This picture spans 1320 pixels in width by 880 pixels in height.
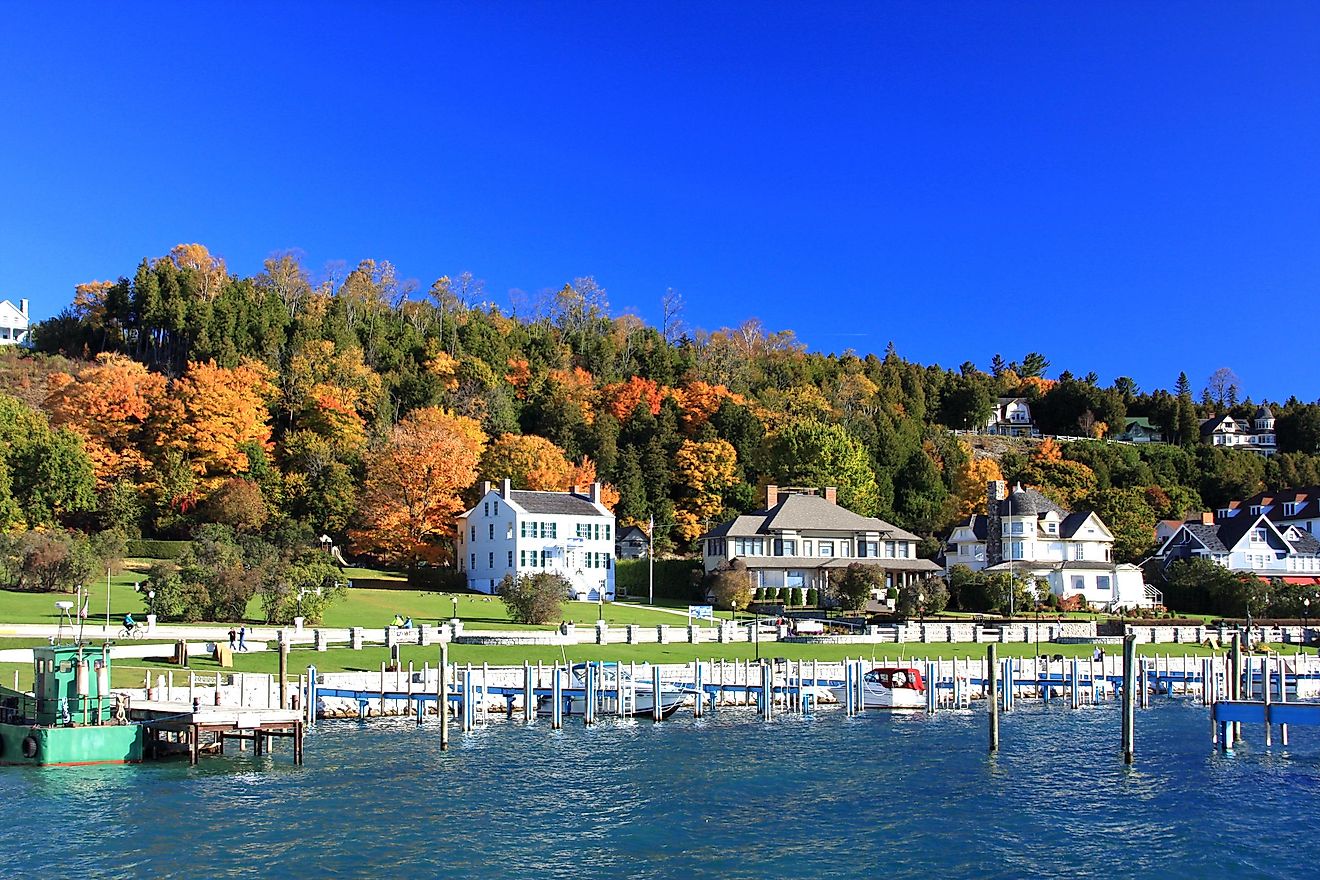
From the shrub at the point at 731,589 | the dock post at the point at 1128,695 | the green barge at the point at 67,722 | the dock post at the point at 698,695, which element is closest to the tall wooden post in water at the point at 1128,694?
the dock post at the point at 1128,695

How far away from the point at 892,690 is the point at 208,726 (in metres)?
27.8

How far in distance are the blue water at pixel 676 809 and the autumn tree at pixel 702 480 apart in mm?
68392

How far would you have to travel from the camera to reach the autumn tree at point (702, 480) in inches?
4496

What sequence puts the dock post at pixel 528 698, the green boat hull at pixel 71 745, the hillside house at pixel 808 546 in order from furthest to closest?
the hillside house at pixel 808 546, the dock post at pixel 528 698, the green boat hull at pixel 71 745

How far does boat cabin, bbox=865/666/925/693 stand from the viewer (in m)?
53.4

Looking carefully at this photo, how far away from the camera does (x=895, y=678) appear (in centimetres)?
5359

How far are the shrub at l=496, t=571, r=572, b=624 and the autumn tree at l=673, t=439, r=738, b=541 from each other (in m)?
42.7

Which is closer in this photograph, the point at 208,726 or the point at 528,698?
the point at 208,726

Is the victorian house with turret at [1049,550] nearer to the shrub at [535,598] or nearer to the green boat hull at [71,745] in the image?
the shrub at [535,598]

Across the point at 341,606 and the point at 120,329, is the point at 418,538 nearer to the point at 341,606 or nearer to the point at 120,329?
the point at 341,606

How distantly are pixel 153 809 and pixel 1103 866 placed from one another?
22.2 meters

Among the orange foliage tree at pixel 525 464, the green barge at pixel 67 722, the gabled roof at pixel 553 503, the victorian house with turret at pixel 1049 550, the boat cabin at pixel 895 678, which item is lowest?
the boat cabin at pixel 895 678

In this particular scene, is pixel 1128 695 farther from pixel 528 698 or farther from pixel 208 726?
pixel 208 726

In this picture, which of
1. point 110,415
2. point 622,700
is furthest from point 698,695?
point 110,415
